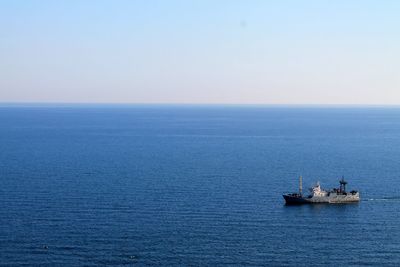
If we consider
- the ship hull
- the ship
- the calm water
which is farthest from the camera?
the ship

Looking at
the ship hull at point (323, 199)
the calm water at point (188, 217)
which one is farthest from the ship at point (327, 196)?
the calm water at point (188, 217)

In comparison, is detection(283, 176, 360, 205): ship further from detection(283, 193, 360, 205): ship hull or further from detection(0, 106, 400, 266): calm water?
detection(0, 106, 400, 266): calm water

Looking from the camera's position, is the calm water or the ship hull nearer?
the calm water

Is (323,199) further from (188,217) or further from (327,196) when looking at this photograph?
(188,217)

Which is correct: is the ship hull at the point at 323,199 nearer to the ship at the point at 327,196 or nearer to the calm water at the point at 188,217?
the ship at the point at 327,196

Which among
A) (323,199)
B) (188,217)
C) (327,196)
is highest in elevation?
(327,196)

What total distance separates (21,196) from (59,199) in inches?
320

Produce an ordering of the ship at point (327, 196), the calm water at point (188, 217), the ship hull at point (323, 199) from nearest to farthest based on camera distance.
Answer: the calm water at point (188, 217)
the ship hull at point (323, 199)
the ship at point (327, 196)

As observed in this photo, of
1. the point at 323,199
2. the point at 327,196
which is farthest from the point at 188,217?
the point at 327,196

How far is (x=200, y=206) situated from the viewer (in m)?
116

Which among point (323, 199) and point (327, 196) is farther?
point (327, 196)

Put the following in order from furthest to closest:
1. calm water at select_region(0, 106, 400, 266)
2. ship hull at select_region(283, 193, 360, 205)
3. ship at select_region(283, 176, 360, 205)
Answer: ship at select_region(283, 176, 360, 205) → ship hull at select_region(283, 193, 360, 205) → calm water at select_region(0, 106, 400, 266)

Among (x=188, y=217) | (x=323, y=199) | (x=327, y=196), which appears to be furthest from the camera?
(x=327, y=196)

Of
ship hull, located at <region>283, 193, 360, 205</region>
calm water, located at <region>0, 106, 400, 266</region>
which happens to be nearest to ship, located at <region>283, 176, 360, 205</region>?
ship hull, located at <region>283, 193, 360, 205</region>
